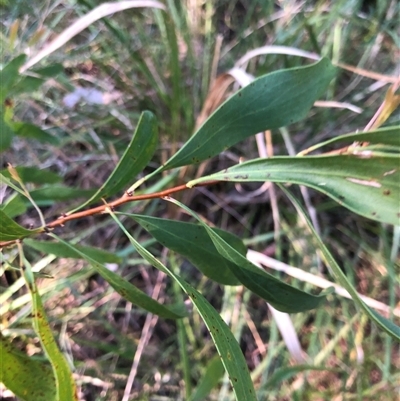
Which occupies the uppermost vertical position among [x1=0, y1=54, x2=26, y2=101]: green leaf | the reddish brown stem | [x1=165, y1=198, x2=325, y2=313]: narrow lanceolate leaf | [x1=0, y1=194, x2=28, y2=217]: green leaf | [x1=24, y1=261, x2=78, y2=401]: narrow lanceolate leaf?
[x1=0, y1=54, x2=26, y2=101]: green leaf

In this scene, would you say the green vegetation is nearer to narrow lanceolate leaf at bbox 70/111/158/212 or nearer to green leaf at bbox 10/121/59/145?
green leaf at bbox 10/121/59/145

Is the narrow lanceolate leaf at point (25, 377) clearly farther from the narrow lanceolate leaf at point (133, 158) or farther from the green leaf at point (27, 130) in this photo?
the green leaf at point (27, 130)

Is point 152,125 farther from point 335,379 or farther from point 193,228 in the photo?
point 335,379

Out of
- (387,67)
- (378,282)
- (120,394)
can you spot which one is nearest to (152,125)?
(120,394)

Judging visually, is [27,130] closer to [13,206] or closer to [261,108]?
[13,206]

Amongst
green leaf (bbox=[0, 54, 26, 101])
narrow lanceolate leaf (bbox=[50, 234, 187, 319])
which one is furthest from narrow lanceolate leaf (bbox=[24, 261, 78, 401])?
green leaf (bbox=[0, 54, 26, 101])

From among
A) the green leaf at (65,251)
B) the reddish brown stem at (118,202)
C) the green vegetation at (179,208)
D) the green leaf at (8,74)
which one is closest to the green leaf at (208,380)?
the green vegetation at (179,208)

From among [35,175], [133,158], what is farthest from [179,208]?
[133,158]
